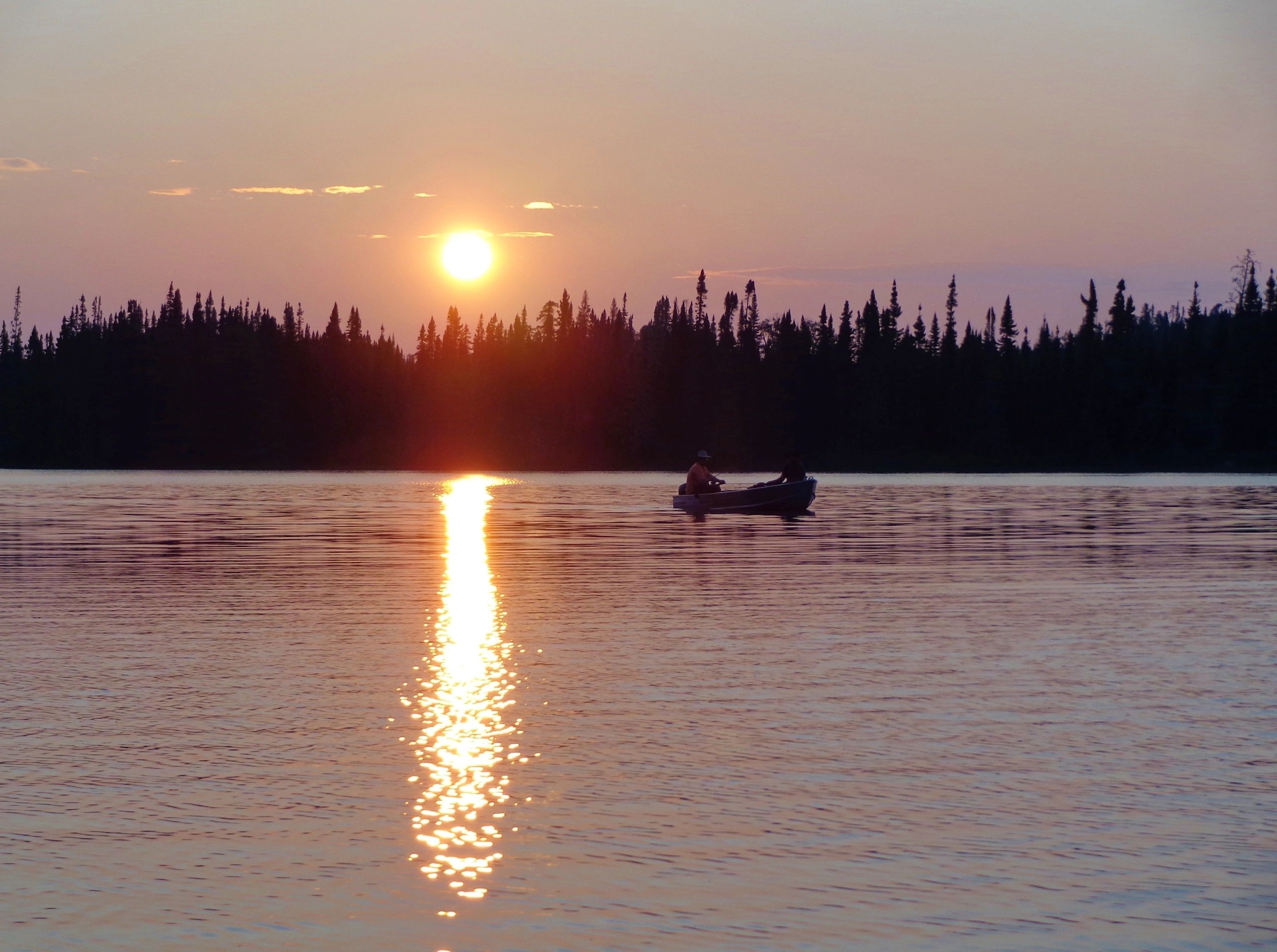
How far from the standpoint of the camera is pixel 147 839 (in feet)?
33.0

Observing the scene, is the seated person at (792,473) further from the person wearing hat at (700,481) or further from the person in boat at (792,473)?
the person wearing hat at (700,481)

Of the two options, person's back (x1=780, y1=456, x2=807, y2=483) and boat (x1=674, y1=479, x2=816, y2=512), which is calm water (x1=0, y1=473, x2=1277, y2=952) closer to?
boat (x1=674, y1=479, x2=816, y2=512)

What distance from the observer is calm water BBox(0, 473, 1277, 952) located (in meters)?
8.61

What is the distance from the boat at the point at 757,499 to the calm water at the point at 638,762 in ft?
92.5

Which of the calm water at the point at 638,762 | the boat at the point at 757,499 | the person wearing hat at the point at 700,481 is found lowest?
the calm water at the point at 638,762

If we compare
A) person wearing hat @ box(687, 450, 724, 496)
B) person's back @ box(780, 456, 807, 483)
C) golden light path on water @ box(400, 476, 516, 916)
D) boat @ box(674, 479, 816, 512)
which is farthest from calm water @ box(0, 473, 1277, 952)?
person wearing hat @ box(687, 450, 724, 496)

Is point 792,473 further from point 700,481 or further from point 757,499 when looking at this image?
point 700,481

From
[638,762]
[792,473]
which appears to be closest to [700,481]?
[792,473]

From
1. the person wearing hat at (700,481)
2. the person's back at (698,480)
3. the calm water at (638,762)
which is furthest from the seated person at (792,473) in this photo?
the calm water at (638,762)

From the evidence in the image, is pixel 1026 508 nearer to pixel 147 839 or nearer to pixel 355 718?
pixel 355 718

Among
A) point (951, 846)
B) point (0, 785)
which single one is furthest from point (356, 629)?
point (951, 846)

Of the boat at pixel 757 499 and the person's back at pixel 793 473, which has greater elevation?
the person's back at pixel 793 473

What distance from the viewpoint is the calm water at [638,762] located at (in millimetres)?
8609

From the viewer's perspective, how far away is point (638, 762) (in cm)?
1256
